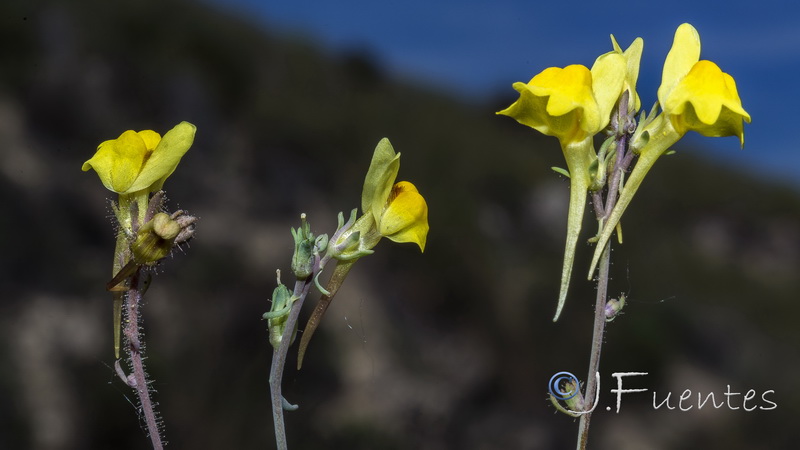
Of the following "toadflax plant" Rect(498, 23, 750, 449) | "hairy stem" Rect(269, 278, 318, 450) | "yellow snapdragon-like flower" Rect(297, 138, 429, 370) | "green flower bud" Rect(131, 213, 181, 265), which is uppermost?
"toadflax plant" Rect(498, 23, 750, 449)

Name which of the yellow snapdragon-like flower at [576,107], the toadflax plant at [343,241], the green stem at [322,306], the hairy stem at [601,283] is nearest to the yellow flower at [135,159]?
the toadflax plant at [343,241]

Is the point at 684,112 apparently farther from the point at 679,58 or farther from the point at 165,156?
the point at 165,156

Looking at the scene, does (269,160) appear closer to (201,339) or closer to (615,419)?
(201,339)

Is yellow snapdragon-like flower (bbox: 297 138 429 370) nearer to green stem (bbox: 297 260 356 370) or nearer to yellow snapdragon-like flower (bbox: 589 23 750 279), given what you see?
green stem (bbox: 297 260 356 370)

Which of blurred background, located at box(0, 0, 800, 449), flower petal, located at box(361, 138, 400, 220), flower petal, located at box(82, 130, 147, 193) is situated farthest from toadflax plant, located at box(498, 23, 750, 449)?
blurred background, located at box(0, 0, 800, 449)

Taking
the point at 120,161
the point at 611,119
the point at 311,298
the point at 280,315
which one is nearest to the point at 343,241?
the point at 280,315

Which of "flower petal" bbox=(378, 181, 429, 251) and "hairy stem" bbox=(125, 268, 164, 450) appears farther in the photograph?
"flower petal" bbox=(378, 181, 429, 251)

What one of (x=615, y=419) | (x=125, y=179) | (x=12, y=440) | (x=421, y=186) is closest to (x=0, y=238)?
(x=12, y=440)

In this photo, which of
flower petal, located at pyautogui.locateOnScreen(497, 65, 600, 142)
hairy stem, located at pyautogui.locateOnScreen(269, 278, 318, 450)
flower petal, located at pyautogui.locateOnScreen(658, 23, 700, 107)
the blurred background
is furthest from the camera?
the blurred background
